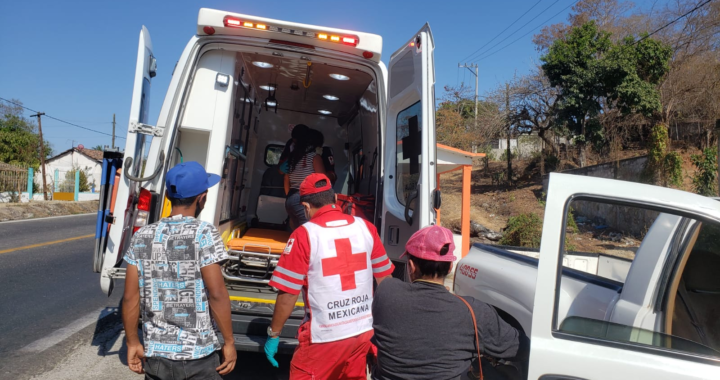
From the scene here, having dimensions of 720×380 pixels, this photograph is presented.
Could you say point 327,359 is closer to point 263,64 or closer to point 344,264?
point 344,264

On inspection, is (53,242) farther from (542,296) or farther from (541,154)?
(541,154)

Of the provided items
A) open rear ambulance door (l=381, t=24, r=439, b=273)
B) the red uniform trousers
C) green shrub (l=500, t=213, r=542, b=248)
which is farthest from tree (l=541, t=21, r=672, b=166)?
the red uniform trousers

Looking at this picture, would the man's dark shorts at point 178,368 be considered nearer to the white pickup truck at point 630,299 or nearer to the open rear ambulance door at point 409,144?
the white pickup truck at point 630,299

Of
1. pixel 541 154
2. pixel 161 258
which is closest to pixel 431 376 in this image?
pixel 161 258

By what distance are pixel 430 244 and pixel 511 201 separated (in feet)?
66.8

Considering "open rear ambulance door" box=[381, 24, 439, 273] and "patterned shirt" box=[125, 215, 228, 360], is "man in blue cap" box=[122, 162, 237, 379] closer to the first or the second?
"patterned shirt" box=[125, 215, 228, 360]

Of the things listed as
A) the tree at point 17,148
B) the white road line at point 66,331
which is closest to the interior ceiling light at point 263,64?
the white road line at point 66,331

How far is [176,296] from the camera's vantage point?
234cm

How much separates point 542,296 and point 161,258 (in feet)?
5.59

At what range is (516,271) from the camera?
326 centimetres

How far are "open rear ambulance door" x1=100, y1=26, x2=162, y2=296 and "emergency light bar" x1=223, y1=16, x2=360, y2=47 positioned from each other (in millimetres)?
680

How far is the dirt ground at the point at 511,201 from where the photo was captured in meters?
13.2

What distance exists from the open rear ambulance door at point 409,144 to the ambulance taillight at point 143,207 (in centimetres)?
191

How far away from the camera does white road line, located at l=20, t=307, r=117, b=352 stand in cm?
477
